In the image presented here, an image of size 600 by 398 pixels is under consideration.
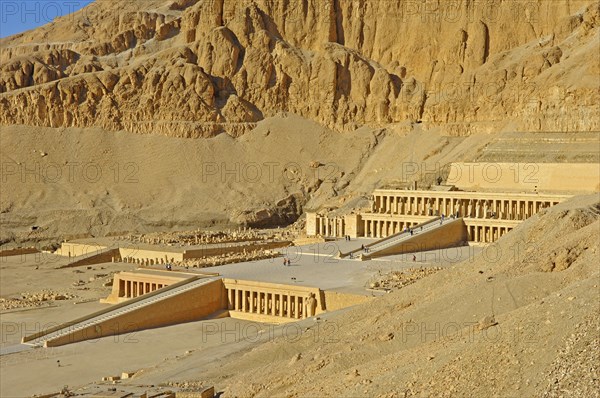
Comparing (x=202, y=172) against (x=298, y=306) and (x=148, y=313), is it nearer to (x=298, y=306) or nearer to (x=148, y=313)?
(x=148, y=313)

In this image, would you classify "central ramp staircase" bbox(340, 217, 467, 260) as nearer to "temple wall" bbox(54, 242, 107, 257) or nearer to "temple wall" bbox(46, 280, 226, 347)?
"temple wall" bbox(46, 280, 226, 347)

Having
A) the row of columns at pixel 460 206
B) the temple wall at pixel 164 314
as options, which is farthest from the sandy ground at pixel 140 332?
the row of columns at pixel 460 206

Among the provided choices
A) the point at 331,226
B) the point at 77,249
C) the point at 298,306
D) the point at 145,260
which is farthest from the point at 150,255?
the point at 298,306

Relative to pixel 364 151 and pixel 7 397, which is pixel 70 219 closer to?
pixel 364 151

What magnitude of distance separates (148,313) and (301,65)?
57.5 meters

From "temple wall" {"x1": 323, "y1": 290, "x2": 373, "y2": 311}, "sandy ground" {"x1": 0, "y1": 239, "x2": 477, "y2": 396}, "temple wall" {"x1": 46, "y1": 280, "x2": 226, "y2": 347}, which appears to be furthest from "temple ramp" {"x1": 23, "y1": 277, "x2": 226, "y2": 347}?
"temple wall" {"x1": 323, "y1": 290, "x2": 373, "y2": 311}

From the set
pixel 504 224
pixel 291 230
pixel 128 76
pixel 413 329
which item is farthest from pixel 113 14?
pixel 413 329

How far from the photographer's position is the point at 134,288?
4322 cm

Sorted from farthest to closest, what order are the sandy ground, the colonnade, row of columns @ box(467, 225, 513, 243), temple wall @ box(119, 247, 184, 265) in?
the colonnade
temple wall @ box(119, 247, 184, 265)
row of columns @ box(467, 225, 513, 243)
the sandy ground

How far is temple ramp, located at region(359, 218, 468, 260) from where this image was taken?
4888 cm

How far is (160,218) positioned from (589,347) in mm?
61758

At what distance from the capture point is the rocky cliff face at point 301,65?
8062 cm

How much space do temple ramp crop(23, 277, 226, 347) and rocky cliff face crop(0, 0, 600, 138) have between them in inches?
1650

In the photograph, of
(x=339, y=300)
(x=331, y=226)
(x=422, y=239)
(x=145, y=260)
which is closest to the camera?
(x=339, y=300)
